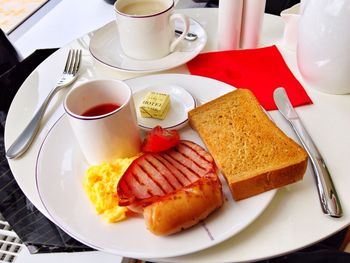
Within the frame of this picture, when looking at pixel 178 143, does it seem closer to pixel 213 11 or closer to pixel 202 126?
pixel 202 126

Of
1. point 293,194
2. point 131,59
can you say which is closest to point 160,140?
point 293,194

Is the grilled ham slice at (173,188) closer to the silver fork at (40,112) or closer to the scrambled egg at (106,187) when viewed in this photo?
the scrambled egg at (106,187)

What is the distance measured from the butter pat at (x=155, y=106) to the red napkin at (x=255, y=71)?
0.58ft

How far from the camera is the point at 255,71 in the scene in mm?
852

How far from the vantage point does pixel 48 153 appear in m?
0.65

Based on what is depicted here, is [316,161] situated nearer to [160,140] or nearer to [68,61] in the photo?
[160,140]

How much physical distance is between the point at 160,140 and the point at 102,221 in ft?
0.56

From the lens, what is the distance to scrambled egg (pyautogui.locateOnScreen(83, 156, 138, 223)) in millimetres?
541

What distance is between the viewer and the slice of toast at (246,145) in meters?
0.56

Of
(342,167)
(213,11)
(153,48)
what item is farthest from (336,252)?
(213,11)

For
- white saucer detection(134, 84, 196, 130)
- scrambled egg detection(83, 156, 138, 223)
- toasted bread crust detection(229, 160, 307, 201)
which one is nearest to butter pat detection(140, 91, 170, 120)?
white saucer detection(134, 84, 196, 130)

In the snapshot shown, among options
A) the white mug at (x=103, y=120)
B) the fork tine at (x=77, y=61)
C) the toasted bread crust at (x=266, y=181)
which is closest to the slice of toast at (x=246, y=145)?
the toasted bread crust at (x=266, y=181)

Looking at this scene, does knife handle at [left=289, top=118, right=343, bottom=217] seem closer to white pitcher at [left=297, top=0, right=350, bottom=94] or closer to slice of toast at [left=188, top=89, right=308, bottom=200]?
slice of toast at [left=188, top=89, right=308, bottom=200]

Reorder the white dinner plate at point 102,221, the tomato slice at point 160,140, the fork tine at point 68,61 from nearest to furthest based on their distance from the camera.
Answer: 1. the white dinner plate at point 102,221
2. the tomato slice at point 160,140
3. the fork tine at point 68,61
